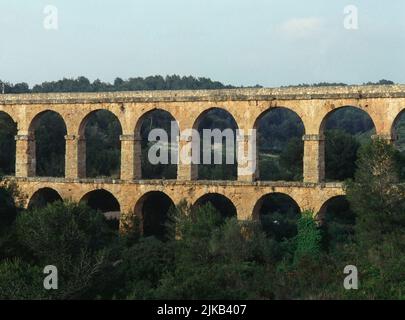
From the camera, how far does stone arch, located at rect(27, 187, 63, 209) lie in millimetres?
Result: 38844

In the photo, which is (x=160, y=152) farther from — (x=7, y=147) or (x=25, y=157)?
(x=25, y=157)

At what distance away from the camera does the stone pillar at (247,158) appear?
35.5m

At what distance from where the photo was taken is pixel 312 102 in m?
34.6

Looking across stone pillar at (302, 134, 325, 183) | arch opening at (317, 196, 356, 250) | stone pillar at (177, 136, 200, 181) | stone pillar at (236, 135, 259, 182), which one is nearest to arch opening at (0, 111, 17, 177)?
stone pillar at (177, 136, 200, 181)

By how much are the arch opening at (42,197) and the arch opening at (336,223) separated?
40.3 ft

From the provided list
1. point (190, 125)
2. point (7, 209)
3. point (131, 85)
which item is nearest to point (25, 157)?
point (7, 209)

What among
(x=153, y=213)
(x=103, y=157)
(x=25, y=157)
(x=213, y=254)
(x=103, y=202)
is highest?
(x=25, y=157)

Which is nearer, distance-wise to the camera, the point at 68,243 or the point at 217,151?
the point at 68,243

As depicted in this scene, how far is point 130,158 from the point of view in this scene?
124 ft

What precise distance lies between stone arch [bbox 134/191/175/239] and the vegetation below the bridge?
2952mm

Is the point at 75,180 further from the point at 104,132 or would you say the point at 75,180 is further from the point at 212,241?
the point at 104,132

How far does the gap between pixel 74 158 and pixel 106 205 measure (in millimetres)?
4833

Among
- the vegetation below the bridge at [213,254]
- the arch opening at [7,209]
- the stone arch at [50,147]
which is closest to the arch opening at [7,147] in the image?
the stone arch at [50,147]

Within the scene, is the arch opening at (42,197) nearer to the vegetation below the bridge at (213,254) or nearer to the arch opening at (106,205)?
the arch opening at (106,205)
